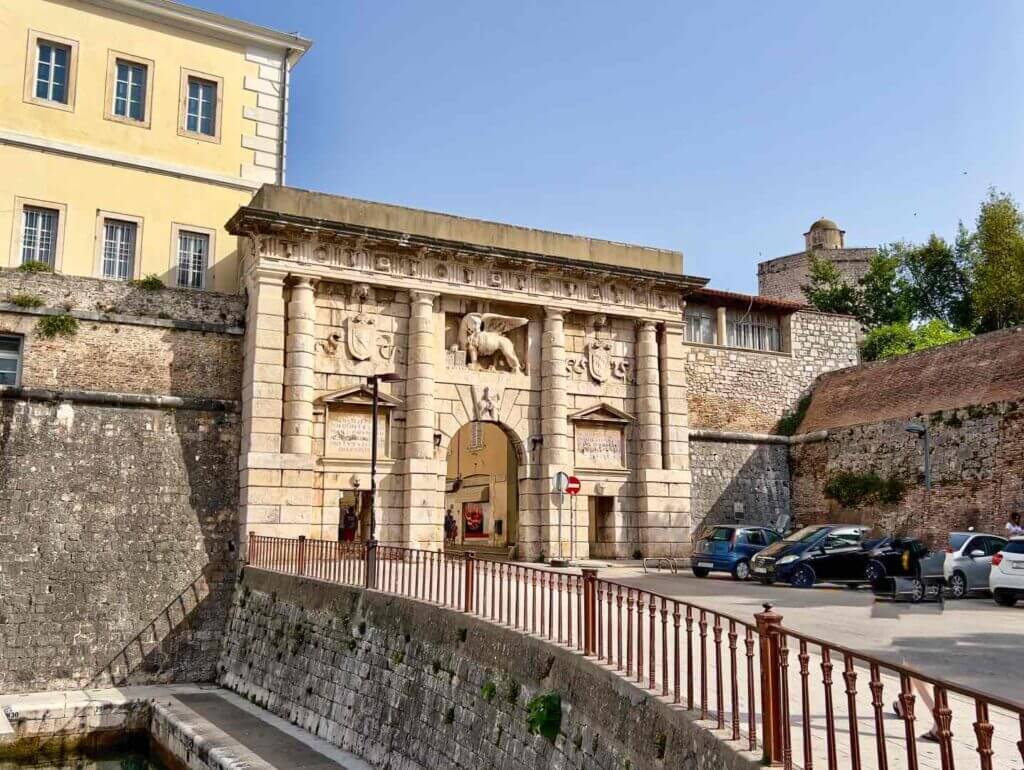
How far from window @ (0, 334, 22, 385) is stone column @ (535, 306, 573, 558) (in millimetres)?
11623

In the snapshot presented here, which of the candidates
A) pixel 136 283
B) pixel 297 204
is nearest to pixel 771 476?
pixel 297 204

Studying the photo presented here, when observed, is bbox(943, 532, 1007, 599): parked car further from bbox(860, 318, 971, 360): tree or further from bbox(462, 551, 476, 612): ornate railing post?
bbox(860, 318, 971, 360): tree

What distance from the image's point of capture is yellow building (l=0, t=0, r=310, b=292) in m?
20.5

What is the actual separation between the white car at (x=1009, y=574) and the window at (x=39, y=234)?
20151 millimetres

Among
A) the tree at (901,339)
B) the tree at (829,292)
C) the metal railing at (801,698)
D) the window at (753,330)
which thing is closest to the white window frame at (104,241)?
the metal railing at (801,698)

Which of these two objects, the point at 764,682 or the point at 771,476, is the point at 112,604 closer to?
the point at 764,682

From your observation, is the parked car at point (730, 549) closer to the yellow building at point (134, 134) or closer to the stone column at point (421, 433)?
the stone column at point (421, 433)

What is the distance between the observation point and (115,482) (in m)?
18.5

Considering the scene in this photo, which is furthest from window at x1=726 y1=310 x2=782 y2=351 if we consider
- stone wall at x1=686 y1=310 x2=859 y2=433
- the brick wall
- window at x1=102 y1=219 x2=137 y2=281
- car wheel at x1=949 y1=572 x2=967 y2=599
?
window at x1=102 y1=219 x2=137 y2=281

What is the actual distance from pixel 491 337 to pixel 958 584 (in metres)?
11.4

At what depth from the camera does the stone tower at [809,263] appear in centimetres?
4934

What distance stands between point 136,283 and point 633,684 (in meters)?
16.2

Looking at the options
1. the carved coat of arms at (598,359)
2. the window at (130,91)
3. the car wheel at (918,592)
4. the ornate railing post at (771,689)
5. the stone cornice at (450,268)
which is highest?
the window at (130,91)

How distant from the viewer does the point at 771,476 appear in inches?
1152
